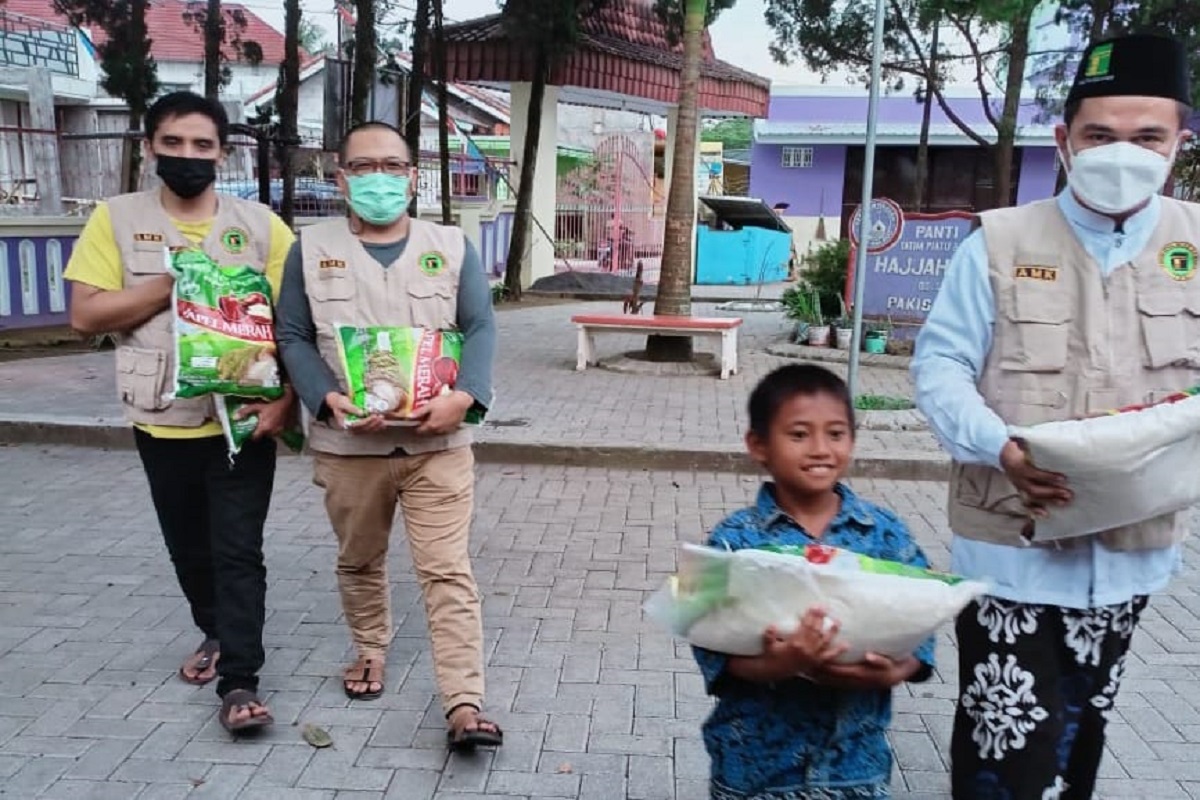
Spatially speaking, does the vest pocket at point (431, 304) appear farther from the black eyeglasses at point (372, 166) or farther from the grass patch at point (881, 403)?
the grass patch at point (881, 403)

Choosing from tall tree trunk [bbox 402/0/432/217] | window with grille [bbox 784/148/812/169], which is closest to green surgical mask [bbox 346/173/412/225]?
tall tree trunk [bbox 402/0/432/217]

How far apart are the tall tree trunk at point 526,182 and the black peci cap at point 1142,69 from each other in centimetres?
1373

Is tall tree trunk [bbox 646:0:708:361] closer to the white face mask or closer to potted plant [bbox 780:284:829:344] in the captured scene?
potted plant [bbox 780:284:829:344]

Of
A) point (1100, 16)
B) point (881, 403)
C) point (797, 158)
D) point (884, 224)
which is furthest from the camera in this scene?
point (797, 158)

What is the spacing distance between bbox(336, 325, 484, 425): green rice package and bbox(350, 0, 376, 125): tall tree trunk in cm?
939

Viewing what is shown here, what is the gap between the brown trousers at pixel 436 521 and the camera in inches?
126

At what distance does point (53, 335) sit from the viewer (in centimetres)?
1109

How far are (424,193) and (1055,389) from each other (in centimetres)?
1622

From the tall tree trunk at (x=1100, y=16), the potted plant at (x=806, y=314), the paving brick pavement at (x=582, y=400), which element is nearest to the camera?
the paving brick pavement at (x=582, y=400)

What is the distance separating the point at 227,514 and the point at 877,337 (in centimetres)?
840

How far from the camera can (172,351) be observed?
3.20m

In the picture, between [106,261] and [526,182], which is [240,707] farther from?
[526,182]

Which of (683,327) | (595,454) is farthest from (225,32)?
(595,454)

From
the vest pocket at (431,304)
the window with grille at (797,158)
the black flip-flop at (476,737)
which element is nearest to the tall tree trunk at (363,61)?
the vest pocket at (431,304)
